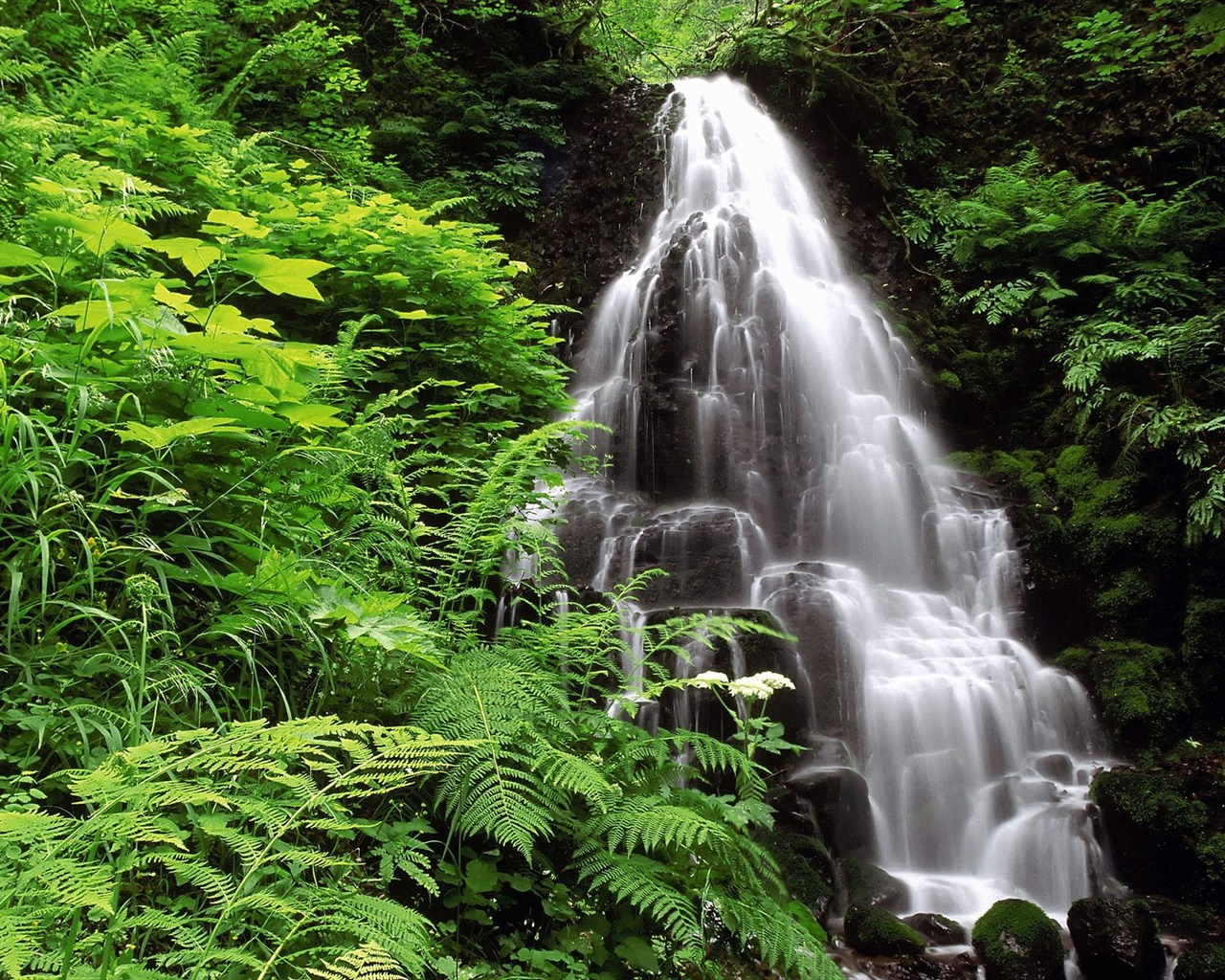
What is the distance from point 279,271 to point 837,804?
4804 mm

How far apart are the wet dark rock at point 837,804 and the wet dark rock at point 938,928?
0.65 m

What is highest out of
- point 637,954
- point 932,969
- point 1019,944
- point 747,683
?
point 747,683

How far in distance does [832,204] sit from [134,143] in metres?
10.8

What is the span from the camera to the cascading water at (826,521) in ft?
18.4

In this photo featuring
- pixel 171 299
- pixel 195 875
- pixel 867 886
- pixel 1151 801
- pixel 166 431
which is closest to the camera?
pixel 195 875

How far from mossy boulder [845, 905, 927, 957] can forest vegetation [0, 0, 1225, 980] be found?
71cm

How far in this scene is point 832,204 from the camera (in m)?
12.0

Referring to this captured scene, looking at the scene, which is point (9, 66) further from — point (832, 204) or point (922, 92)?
point (922, 92)

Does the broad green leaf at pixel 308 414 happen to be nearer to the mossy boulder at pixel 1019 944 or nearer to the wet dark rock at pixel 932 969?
the wet dark rock at pixel 932 969

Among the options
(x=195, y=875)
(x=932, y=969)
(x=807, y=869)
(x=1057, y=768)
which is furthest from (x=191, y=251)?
(x=1057, y=768)

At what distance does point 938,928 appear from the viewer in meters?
4.34

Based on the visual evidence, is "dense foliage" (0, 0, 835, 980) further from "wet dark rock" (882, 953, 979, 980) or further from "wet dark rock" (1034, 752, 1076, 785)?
"wet dark rock" (1034, 752, 1076, 785)

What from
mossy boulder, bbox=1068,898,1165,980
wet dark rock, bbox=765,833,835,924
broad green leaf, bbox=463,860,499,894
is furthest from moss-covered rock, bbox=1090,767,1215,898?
broad green leaf, bbox=463,860,499,894

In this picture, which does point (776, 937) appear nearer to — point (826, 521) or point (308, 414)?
point (308, 414)
